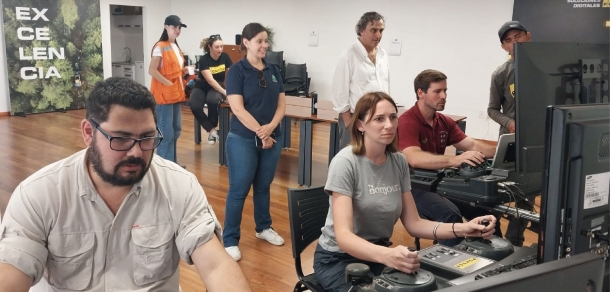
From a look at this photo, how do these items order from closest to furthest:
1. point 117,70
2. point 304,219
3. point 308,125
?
1. point 304,219
2. point 308,125
3. point 117,70

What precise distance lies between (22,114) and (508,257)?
9.09 meters

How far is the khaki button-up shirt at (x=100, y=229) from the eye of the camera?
4.71 ft

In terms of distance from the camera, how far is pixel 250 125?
10.8 feet

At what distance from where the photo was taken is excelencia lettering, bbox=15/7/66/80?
28.7ft

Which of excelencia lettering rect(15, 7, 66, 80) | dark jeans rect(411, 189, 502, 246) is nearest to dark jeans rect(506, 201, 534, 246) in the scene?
dark jeans rect(411, 189, 502, 246)

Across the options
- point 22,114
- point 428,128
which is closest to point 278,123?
point 428,128

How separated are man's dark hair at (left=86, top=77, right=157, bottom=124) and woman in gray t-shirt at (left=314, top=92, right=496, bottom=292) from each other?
0.83m

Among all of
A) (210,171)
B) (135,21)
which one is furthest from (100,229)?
(135,21)

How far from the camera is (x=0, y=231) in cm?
138

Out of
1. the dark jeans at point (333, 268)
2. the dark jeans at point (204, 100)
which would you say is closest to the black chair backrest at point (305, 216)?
the dark jeans at point (333, 268)

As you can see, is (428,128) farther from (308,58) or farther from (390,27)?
(308,58)

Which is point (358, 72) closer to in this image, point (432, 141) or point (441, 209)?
point (432, 141)

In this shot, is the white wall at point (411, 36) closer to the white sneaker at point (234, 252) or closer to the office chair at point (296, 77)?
the office chair at point (296, 77)

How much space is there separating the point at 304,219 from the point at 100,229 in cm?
96
